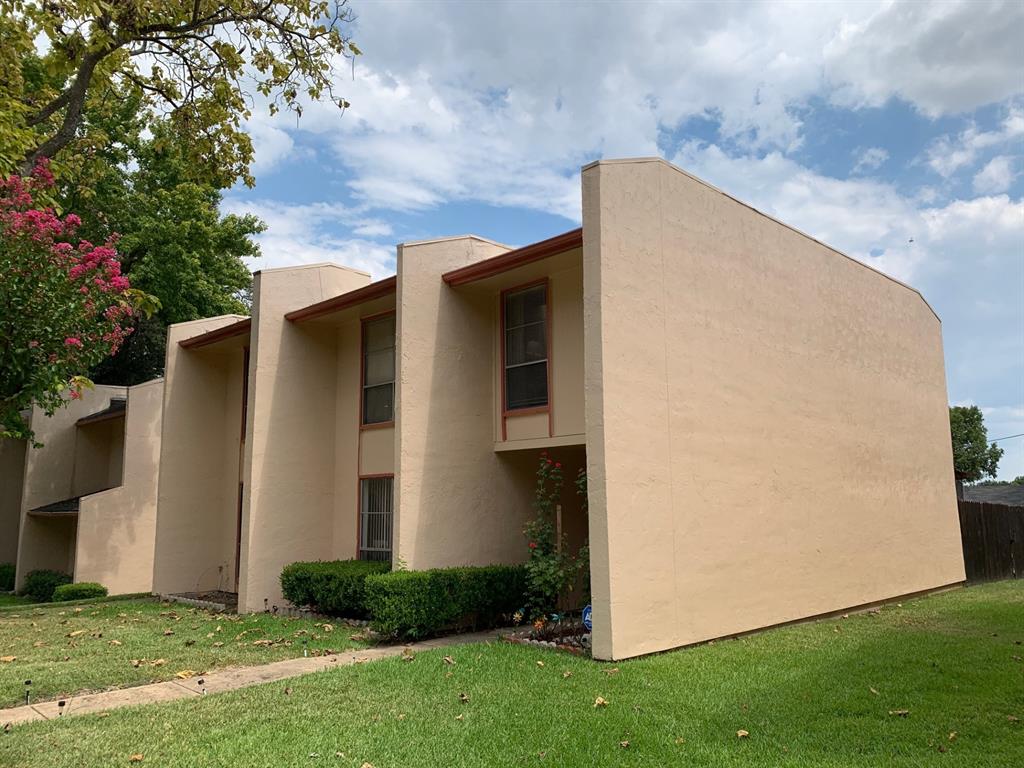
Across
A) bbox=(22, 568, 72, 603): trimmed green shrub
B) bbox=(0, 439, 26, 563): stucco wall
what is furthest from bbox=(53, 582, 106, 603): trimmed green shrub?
bbox=(0, 439, 26, 563): stucco wall

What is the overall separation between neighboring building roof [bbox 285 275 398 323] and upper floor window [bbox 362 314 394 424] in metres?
0.88

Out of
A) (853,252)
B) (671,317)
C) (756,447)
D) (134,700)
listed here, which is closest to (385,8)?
(671,317)

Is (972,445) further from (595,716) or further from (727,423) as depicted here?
(595,716)

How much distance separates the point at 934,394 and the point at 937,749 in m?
12.6

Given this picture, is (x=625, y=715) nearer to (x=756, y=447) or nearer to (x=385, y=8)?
(x=756, y=447)

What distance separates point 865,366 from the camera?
544 inches

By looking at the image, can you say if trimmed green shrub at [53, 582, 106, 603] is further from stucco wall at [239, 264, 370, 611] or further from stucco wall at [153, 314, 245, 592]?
stucco wall at [239, 264, 370, 611]

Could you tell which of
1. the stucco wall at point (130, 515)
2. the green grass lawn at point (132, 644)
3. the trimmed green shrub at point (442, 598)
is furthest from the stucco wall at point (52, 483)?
the trimmed green shrub at point (442, 598)

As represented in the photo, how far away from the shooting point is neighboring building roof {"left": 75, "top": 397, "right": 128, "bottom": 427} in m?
20.7

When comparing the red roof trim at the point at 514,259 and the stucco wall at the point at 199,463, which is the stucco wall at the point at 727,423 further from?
the stucco wall at the point at 199,463

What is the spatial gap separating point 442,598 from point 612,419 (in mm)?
3564

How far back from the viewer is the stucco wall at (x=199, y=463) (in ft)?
53.1

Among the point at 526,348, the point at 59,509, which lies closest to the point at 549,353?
the point at 526,348

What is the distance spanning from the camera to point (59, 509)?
20.3 meters
